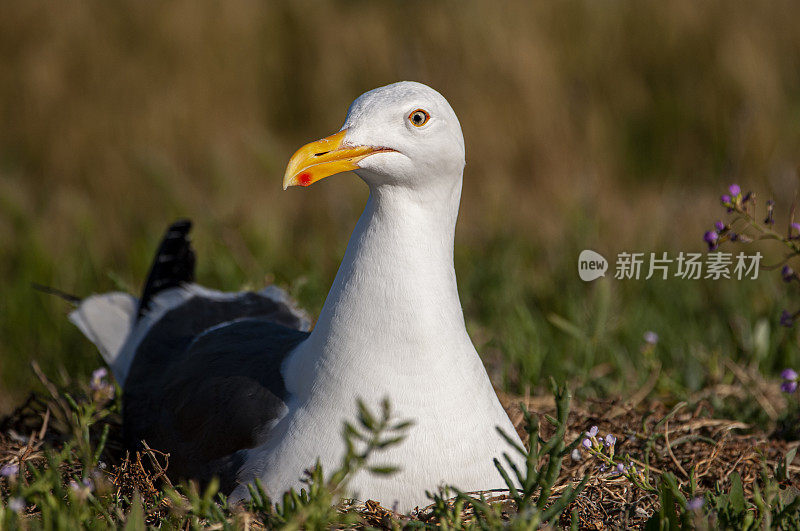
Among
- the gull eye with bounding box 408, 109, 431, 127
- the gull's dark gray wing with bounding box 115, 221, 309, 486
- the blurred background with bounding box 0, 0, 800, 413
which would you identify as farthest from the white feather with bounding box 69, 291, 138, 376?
the gull eye with bounding box 408, 109, 431, 127

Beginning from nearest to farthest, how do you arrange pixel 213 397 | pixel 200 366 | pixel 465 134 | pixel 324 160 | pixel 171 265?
pixel 324 160
pixel 213 397
pixel 200 366
pixel 171 265
pixel 465 134

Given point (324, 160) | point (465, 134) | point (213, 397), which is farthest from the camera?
point (465, 134)

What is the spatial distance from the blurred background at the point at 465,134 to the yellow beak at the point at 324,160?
2.03 metres

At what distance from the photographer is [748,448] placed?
317 cm

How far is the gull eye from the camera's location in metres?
2.44

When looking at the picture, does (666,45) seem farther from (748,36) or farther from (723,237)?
(723,237)

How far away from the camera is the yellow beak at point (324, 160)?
7.80 feet

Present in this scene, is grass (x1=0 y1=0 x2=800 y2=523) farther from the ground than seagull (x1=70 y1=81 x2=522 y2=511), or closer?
farther from the ground

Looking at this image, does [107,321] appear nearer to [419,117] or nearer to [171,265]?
[171,265]

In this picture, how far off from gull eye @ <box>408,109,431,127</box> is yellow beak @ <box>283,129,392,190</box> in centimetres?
12

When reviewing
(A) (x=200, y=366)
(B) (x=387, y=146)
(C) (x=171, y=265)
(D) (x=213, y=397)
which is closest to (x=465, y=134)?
(C) (x=171, y=265)

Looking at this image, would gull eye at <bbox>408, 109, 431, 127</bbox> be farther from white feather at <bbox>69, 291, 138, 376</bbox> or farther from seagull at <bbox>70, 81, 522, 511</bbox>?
white feather at <bbox>69, 291, 138, 376</bbox>

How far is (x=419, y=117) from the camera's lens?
2451 millimetres

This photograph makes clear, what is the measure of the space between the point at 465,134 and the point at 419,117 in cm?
443
